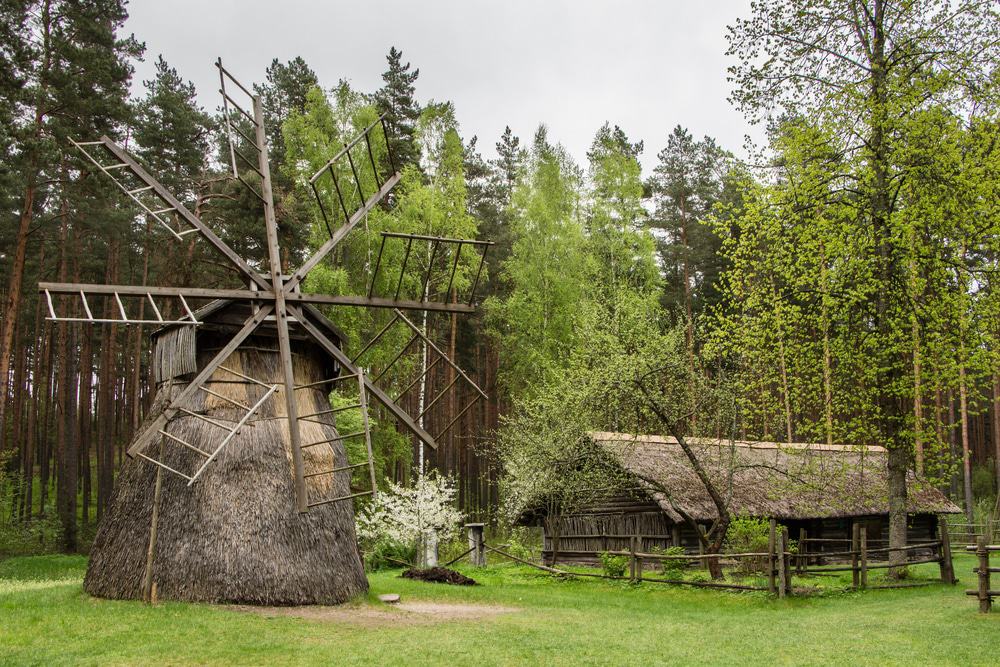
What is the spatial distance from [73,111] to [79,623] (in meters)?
15.6

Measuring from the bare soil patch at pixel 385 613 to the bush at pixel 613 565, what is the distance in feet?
17.7

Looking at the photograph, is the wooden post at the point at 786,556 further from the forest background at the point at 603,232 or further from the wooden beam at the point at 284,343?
the wooden beam at the point at 284,343

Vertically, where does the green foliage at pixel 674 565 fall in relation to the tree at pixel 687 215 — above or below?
below

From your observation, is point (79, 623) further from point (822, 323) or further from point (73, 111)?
point (73, 111)

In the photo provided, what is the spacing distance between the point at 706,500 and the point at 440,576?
6906 mm

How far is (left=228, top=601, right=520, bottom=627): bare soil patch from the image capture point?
39.0 feet

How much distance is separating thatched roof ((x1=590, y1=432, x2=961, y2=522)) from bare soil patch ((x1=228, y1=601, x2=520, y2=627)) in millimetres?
6144

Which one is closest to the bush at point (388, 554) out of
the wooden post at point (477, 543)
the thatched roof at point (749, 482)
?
the wooden post at point (477, 543)

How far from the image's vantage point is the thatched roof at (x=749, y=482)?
19781mm

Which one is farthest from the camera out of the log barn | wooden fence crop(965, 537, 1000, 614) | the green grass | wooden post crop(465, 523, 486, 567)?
wooden post crop(465, 523, 486, 567)

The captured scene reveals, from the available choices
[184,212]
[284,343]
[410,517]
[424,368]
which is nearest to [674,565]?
[424,368]

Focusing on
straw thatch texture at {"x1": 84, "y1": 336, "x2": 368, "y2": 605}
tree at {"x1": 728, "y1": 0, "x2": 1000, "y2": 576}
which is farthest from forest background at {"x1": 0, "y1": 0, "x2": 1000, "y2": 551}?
straw thatch texture at {"x1": 84, "y1": 336, "x2": 368, "y2": 605}

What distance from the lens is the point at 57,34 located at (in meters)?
21.5

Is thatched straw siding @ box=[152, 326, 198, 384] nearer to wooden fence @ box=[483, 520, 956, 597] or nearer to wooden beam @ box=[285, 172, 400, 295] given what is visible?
wooden beam @ box=[285, 172, 400, 295]
